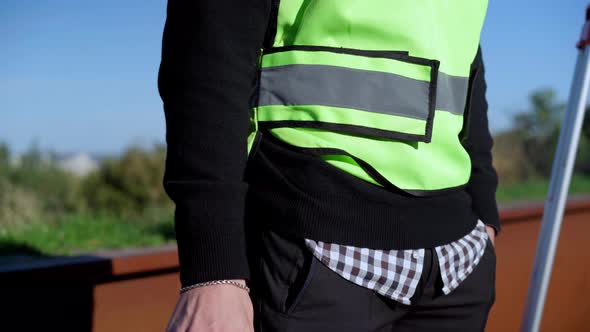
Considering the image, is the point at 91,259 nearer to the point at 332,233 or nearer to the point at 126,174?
the point at 332,233

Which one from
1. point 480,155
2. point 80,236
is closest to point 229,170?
point 480,155

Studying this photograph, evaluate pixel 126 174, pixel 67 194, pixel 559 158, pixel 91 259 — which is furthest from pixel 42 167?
pixel 559 158

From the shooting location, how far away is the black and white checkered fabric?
872mm

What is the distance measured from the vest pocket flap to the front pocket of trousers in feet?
0.73

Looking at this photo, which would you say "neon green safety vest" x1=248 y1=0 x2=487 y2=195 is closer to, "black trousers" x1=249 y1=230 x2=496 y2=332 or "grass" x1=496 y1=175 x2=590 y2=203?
"black trousers" x1=249 y1=230 x2=496 y2=332

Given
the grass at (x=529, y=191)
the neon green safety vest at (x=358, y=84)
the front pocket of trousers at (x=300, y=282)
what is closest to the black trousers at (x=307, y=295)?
the front pocket of trousers at (x=300, y=282)

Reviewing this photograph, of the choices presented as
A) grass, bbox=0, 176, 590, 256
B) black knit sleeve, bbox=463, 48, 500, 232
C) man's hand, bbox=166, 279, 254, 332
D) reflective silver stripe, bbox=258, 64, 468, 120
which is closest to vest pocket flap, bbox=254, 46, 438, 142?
reflective silver stripe, bbox=258, 64, 468, 120

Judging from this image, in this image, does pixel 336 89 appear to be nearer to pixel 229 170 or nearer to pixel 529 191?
pixel 229 170

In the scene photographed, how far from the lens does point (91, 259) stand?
1757mm

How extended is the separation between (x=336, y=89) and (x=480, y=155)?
60 cm

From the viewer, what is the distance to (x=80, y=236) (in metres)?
2.89

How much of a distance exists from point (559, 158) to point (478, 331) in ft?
2.91

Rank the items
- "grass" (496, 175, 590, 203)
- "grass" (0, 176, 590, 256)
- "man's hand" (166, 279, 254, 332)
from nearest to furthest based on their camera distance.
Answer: "man's hand" (166, 279, 254, 332), "grass" (0, 176, 590, 256), "grass" (496, 175, 590, 203)

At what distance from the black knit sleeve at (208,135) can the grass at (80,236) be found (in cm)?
191
